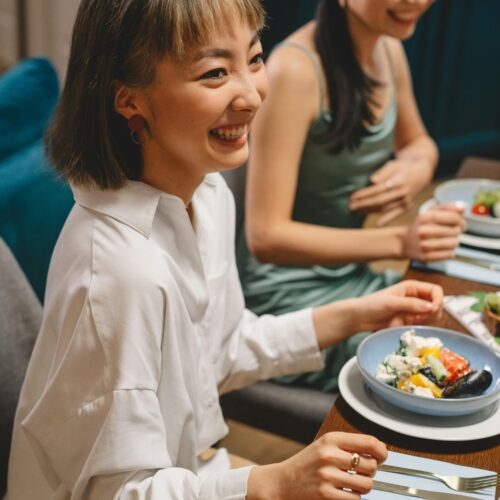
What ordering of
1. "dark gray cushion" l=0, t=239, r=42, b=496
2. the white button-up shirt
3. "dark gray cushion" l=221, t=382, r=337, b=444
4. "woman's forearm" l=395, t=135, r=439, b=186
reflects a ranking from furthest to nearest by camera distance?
"woman's forearm" l=395, t=135, r=439, b=186
"dark gray cushion" l=221, t=382, r=337, b=444
"dark gray cushion" l=0, t=239, r=42, b=496
the white button-up shirt

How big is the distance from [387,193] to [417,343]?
918mm

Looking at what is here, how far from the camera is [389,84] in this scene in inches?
83.4

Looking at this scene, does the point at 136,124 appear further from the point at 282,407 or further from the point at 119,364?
the point at 282,407

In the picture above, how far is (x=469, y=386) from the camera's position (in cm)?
109

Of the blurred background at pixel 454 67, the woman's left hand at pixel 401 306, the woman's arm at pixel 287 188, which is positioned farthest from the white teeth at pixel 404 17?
the blurred background at pixel 454 67

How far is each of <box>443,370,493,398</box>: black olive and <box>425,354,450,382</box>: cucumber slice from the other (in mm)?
17

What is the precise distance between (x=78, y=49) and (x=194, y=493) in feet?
2.00

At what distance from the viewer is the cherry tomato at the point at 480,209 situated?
1.75 m

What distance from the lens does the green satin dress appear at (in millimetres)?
1945

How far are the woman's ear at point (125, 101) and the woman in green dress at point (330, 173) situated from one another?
2.33 ft

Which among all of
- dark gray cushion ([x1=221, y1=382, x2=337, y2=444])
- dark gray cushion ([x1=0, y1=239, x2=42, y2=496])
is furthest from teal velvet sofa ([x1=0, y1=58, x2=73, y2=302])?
dark gray cushion ([x1=221, y1=382, x2=337, y2=444])

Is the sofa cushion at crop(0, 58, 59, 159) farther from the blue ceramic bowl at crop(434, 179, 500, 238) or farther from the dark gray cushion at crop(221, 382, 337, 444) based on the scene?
the blue ceramic bowl at crop(434, 179, 500, 238)

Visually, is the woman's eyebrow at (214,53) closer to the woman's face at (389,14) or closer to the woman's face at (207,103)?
the woman's face at (207,103)

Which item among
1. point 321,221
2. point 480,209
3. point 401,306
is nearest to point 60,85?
point 321,221
